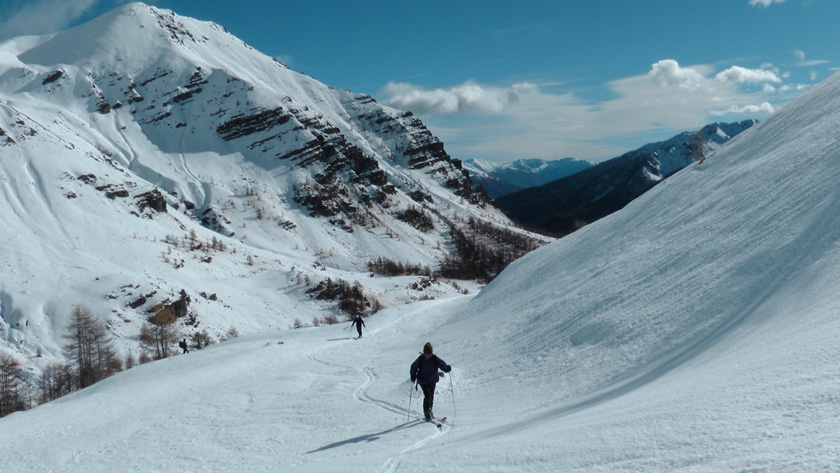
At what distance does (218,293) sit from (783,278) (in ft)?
266

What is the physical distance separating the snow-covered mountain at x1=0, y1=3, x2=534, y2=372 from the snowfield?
175 ft

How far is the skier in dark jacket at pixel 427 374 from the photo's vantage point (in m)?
12.4

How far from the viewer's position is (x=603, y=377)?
12664 mm

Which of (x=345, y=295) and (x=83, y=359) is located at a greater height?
(x=345, y=295)

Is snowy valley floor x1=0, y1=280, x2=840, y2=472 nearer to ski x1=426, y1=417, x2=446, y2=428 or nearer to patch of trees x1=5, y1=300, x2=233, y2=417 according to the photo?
ski x1=426, y1=417, x2=446, y2=428

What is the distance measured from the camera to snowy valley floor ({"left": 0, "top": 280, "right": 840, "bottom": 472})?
6.19m

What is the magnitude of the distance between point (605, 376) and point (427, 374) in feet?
15.0

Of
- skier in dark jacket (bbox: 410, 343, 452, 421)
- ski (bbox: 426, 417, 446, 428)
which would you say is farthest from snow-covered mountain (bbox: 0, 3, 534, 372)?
ski (bbox: 426, 417, 446, 428)

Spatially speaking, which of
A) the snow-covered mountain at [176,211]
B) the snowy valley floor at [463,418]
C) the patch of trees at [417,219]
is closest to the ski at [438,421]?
the snowy valley floor at [463,418]

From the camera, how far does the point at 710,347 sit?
36.4ft

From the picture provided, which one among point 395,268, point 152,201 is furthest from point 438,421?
point 395,268

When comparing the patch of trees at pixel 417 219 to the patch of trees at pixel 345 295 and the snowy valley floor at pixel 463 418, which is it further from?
the snowy valley floor at pixel 463 418

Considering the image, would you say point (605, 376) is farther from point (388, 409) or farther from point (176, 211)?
point (176, 211)

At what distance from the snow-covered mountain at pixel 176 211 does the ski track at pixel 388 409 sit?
182ft
